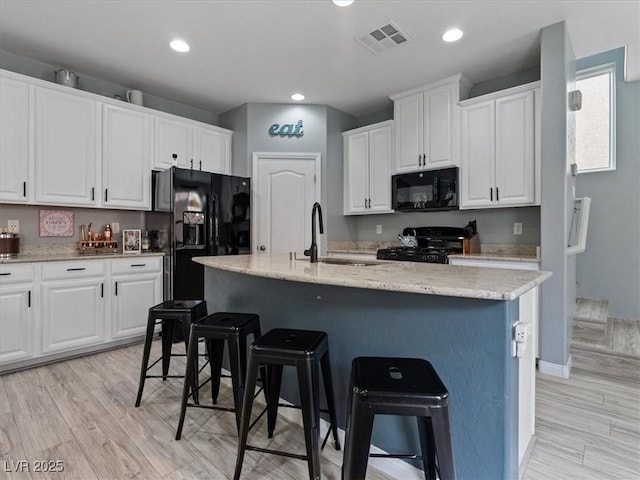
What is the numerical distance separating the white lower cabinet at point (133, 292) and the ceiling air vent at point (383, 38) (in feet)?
9.42

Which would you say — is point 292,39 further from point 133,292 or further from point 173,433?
point 173,433

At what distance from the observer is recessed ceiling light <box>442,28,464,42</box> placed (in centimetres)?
276

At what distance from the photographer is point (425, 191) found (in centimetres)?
376

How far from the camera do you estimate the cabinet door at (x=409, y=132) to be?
12.3 ft

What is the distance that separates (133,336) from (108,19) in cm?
275

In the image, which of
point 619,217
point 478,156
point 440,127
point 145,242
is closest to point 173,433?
point 145,242

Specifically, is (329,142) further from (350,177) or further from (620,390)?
(620,390)

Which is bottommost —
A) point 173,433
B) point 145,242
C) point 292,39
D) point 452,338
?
point 173,433

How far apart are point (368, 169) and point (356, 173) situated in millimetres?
192

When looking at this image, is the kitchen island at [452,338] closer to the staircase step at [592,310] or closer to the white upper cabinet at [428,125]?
the white upper cabinet at [428,125]

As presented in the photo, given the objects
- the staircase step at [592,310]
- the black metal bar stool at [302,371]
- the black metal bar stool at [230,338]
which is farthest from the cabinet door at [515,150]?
the black metal bar stool at [230,338]

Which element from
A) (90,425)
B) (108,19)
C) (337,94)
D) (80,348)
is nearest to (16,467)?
(90,425)

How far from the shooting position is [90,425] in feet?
6.34

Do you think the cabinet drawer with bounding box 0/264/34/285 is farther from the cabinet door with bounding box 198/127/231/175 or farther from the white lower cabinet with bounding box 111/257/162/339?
the cabinet door with bounding box 198/127/231/175
